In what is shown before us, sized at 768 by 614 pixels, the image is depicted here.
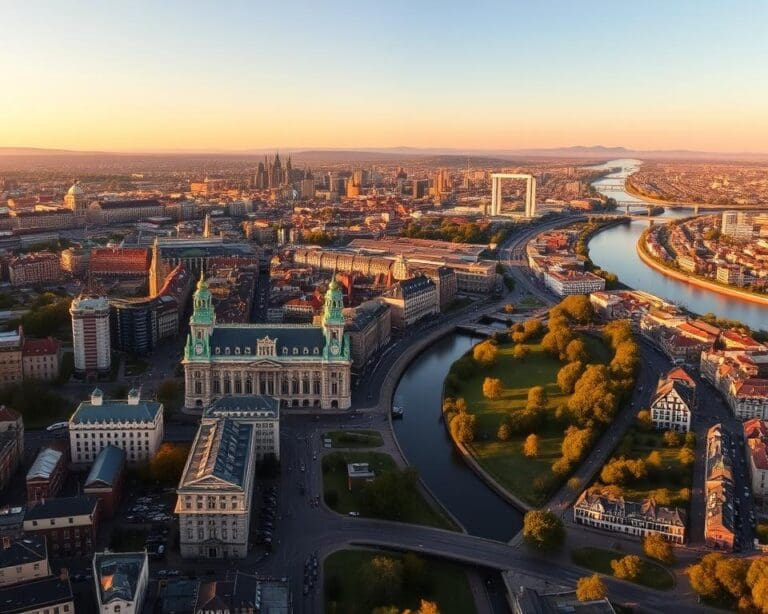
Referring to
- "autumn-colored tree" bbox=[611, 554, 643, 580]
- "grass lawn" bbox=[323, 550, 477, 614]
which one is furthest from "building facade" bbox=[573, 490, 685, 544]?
"grass lawn" bbox=[323, 550, 477, 614]

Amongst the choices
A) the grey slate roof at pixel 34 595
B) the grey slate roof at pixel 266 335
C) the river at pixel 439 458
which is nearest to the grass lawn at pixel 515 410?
the river at pixel 439 458

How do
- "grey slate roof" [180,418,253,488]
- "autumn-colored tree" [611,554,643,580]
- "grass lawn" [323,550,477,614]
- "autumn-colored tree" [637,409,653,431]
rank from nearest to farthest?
"grass lawn" [323,550,477,614] < "autumn-colored tree" [611,554,643,580] < "grey slate roof" [180,418,253,488] < "autumn-colored tree" [637,409,653,431]

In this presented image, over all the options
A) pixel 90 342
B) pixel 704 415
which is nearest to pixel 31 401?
A: pixel 90 342

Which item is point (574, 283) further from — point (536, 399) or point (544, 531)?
point (544, 531)

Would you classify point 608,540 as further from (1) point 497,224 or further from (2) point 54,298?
(1) point 497,224

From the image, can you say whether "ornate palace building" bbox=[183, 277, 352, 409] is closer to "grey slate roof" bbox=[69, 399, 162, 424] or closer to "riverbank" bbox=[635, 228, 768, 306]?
"grey slate roof" bbox=[69, 399, 162, 424]
